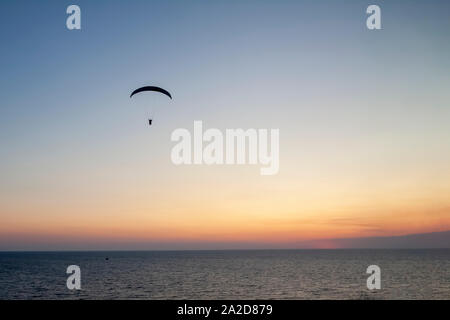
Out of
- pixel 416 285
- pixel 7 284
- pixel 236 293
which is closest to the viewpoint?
pixel 236 293

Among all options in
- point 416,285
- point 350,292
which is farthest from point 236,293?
point 416,285
